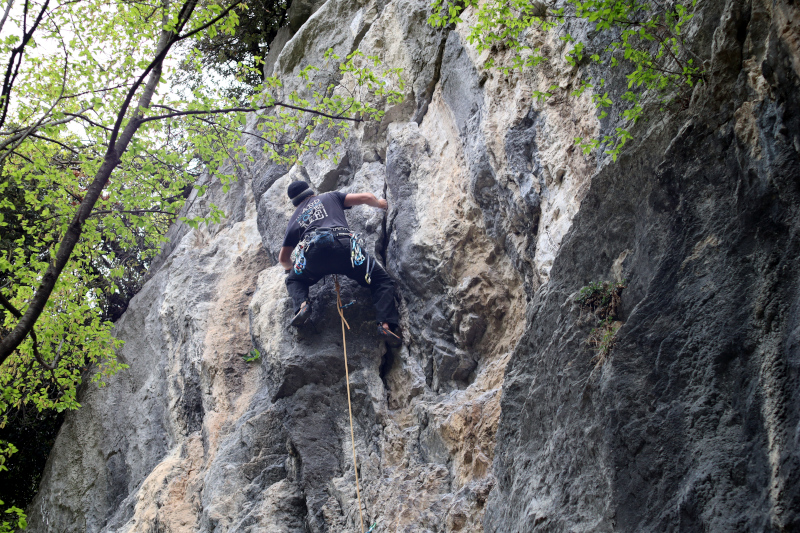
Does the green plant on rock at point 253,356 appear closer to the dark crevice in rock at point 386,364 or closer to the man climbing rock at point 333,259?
the man climbing rock at point 333,259

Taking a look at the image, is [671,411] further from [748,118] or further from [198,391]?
[198,391]

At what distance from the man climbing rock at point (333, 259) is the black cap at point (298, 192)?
1.05 feet

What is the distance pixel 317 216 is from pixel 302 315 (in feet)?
3.87

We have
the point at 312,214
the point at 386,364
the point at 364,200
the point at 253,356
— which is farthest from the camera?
the point at 253,356

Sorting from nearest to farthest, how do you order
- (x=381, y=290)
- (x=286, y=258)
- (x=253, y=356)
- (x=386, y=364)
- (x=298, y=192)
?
1. (x=381, y=290)
2. (x=386, y=364)
3. (x=286, y=258)
4. (x=298, y=192)
5. (x=253, y=356)

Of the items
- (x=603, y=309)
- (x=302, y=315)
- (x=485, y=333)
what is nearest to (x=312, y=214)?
(x=302, y=315)

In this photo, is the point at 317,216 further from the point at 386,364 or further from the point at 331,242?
the point at 386,364

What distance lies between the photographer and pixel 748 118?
3.34m

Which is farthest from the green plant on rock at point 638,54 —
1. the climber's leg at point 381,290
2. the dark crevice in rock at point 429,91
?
the climber's leg at point 381,290

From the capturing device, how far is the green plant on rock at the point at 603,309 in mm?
3768

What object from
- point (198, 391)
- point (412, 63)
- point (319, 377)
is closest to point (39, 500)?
point (198, 391)

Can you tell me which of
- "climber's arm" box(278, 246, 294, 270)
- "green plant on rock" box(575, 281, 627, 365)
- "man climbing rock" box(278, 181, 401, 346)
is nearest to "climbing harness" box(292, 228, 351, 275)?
"man climbing rock" box(278, 181, 401, 346)

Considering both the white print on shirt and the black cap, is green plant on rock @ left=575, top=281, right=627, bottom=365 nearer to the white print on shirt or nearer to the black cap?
the white print on shirt

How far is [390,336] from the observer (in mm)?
6945
